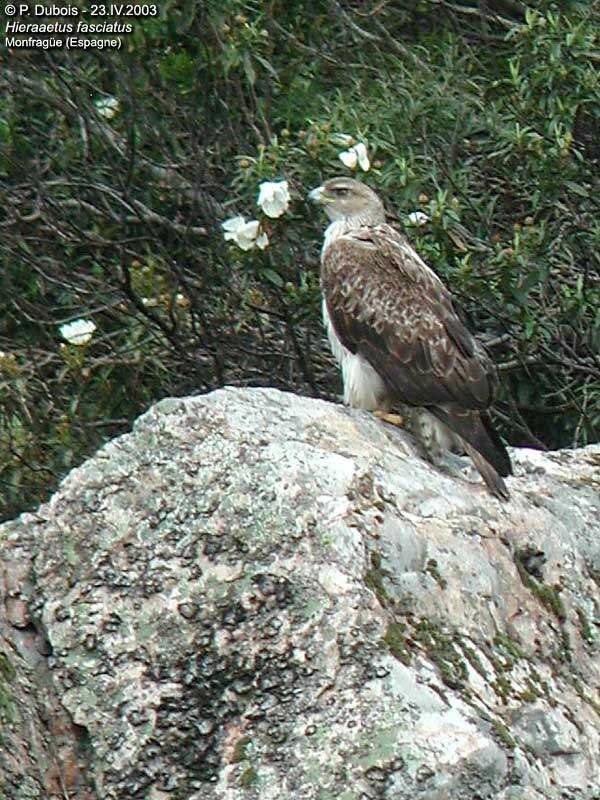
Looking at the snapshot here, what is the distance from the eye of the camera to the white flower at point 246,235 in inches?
320

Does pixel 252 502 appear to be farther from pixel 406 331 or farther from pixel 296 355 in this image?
pixel 296 355

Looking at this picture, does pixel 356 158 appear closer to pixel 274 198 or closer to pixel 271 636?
pixel 274 198

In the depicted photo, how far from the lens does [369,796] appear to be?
4.59 m

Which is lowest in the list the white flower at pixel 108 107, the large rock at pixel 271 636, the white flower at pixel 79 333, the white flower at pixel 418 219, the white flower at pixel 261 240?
the white flower at pixel 79 333

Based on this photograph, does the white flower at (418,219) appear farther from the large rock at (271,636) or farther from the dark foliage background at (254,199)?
the large rock at (271,636)

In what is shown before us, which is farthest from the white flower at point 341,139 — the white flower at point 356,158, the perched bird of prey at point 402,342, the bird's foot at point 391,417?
the bird's foot at point 391,417

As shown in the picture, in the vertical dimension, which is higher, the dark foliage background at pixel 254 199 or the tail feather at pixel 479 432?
the tail feather at pixel 479 432

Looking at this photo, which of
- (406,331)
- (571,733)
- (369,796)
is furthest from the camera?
(406,331)

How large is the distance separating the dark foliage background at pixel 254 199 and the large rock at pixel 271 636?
3085mm

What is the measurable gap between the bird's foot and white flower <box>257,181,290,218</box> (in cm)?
127

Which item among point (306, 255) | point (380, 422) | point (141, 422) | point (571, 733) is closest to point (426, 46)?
point (306, 255)

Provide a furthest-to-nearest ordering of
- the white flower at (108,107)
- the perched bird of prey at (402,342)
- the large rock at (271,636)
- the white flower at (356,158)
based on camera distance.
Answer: the white flower at (108,107) < the white flower at (356,158) < the perched bird of prey at (402,342) < the large rock at (271,636)

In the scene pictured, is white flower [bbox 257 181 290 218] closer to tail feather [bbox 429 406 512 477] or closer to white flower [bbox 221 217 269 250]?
white flower [bbox 221 217 269 250]

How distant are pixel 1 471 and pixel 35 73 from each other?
2497 mm
